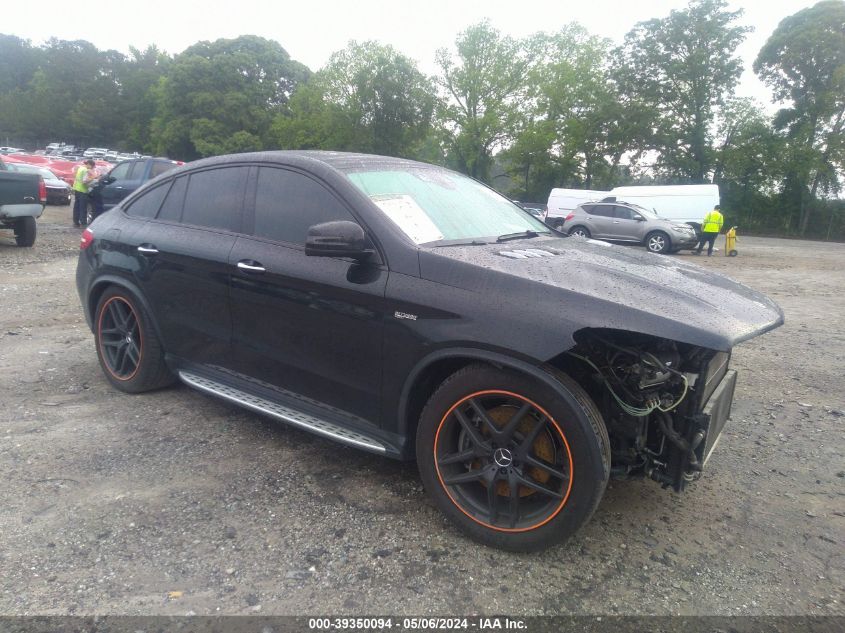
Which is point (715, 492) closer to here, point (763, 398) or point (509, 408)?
point (509, 408)

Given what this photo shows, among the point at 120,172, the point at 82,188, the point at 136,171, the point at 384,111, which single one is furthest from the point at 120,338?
the point at 384,111

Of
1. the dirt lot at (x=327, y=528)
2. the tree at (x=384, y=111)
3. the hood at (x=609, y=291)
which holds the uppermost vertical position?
the tree at (x=384, y=111)

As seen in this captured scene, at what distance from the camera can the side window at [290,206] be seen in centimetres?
327

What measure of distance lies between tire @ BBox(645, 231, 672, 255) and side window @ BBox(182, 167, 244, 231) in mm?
17198

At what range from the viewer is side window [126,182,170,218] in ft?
14.0

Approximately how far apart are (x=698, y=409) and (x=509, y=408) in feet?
2.54

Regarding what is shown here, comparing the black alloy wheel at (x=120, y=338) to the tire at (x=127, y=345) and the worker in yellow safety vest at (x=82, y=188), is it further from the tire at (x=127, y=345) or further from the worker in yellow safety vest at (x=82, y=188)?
the worker in yellow safety vest at (x=82, y=188)

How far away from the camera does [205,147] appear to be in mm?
49656

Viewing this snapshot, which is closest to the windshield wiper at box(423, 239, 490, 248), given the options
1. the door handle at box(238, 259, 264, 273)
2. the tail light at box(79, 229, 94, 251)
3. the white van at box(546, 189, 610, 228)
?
the door handle at box(238, 259, 264, 273)

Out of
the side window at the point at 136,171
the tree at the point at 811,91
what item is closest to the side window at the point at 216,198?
the side window at the point at 136,171

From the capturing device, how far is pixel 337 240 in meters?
2.85

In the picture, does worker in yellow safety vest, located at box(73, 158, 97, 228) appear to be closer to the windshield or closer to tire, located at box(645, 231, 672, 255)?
the windshield

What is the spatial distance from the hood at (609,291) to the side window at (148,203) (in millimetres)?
2361

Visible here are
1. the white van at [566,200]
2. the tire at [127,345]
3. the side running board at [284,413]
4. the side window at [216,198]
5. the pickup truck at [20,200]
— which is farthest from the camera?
the white van at [566,200]
